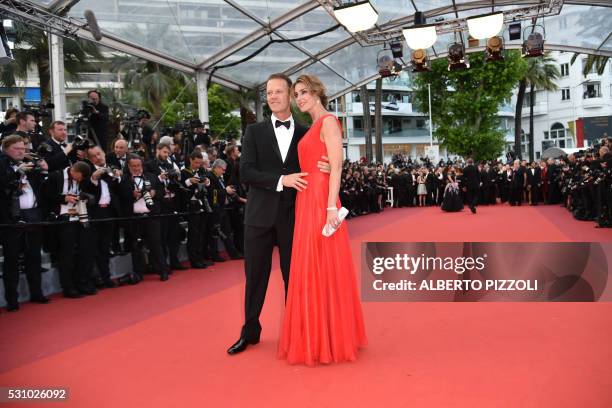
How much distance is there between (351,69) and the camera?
18328mm

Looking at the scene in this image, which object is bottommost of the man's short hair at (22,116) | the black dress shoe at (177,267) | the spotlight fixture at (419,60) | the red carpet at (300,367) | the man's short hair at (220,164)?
the red carpet at (300,367)

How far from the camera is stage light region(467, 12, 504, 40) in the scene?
523 inches

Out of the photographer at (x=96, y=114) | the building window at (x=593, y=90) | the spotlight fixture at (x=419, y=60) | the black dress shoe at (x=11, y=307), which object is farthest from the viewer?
the building window at (x=593, y=90)

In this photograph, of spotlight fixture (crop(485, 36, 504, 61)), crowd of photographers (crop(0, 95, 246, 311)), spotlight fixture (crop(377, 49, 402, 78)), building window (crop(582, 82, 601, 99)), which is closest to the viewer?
crowd of photographers (crop(0, 95, 246, 311))

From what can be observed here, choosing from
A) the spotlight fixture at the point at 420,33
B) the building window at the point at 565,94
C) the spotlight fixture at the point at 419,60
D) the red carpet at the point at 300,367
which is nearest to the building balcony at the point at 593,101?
the building window at the point at 565,94

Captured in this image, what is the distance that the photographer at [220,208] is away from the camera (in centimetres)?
925

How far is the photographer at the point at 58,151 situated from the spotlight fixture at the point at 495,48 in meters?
Result: 11.5

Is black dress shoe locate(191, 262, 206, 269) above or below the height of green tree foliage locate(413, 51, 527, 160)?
below

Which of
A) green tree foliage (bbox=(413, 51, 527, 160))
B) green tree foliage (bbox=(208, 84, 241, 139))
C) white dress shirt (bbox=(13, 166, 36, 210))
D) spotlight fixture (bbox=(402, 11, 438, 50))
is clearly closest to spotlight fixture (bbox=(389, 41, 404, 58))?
spotlight fixture (bbox=(402, 11, 438, 50))

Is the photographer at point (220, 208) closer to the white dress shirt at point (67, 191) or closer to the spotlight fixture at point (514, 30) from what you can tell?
the white dress shirt at point (67, 191)

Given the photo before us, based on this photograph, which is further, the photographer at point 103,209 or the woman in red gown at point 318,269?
the photographer at point 103,209

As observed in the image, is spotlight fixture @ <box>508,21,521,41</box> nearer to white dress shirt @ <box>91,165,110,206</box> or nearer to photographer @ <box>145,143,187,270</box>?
photographer @ <box>145,143,187,270</box>

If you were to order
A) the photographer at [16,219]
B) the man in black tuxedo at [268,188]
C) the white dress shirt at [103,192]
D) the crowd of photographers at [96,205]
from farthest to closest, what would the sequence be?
the white dress shirt at [103,192], the crowd of photographers at [96,205], the photographer at [16,219], the man in black tuxedo at [268,188]

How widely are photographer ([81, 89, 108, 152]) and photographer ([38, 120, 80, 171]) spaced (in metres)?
1.34
